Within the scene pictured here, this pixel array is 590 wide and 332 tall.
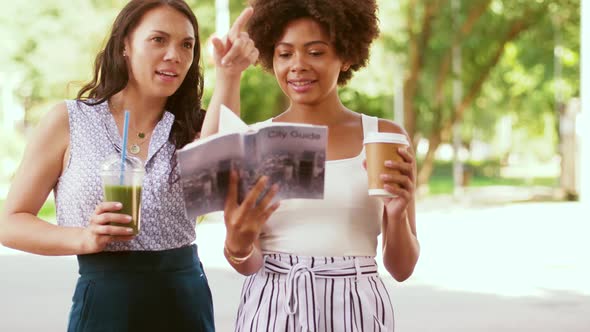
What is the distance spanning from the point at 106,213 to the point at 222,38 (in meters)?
0.59

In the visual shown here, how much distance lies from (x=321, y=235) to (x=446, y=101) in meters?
23.2

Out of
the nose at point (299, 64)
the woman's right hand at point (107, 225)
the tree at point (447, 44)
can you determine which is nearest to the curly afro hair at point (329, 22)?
the nose at point (299, 64)

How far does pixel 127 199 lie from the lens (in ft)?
7.93

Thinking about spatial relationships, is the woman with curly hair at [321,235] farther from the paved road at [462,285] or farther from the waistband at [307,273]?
the paved road at [462,285]

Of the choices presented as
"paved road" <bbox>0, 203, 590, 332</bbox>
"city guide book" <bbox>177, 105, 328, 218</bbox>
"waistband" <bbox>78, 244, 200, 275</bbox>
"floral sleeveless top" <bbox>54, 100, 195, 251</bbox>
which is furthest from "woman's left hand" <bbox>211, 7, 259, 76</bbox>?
"paved road" <bbox>0, 203, 590, 332</bbox>

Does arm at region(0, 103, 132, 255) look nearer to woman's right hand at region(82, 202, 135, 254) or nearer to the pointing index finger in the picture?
woman's right hand at region(82, 202, 135, 254)

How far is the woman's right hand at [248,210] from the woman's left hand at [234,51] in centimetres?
45

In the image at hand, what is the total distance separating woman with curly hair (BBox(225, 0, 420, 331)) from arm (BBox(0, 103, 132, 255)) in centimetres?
54

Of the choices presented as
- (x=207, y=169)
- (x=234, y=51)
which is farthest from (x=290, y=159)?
(x=234, y=51)

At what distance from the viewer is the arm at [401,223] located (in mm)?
2504

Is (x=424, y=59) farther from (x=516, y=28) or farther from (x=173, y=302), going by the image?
(x=173, y=302)

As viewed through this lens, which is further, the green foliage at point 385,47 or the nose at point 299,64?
the green foliage at point 385,47

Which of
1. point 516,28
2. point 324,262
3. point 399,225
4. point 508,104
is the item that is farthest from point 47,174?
point 508,104

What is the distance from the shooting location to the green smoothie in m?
2.41
